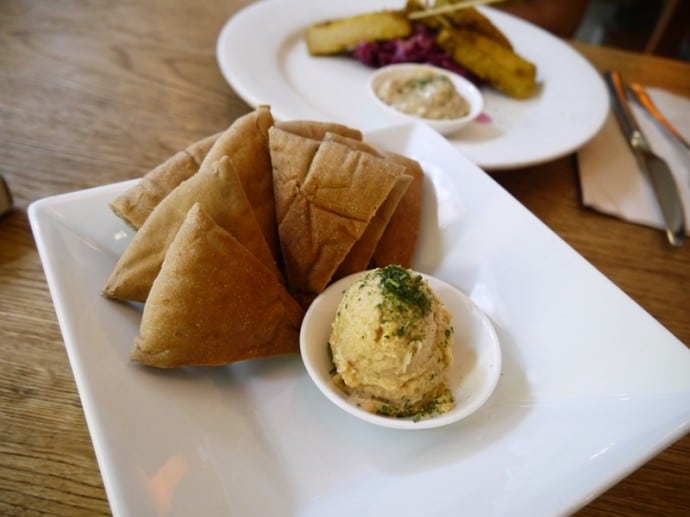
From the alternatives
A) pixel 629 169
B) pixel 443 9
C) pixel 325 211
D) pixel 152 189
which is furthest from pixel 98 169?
pixel 629 169

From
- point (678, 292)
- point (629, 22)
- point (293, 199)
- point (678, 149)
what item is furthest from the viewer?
point (629, 22)

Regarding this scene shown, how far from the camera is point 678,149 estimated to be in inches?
74.2

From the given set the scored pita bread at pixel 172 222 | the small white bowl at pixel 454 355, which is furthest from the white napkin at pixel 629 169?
the scored pita bread at pixel 172 222

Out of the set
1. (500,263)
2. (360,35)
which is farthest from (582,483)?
(360,35)

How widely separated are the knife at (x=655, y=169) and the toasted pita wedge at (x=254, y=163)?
1.11 m

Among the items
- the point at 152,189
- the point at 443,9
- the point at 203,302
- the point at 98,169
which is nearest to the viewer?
the point at 203,302

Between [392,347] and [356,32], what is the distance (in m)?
1.58

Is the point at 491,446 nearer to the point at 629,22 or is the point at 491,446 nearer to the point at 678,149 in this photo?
the point at 678,149

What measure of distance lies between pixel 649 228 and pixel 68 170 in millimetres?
1560

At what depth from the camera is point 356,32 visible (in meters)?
2.09

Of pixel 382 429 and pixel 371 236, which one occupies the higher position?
pixel 371 236

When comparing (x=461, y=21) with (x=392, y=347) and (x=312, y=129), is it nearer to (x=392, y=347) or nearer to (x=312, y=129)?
(x=312, y=129)

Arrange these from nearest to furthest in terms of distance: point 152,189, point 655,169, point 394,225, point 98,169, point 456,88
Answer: point 152,189 → point 394,225 → point 98,169 → point 655,169 → point 456,88

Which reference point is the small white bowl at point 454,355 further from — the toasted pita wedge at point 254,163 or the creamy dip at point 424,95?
the creamy dip at point 424,95
